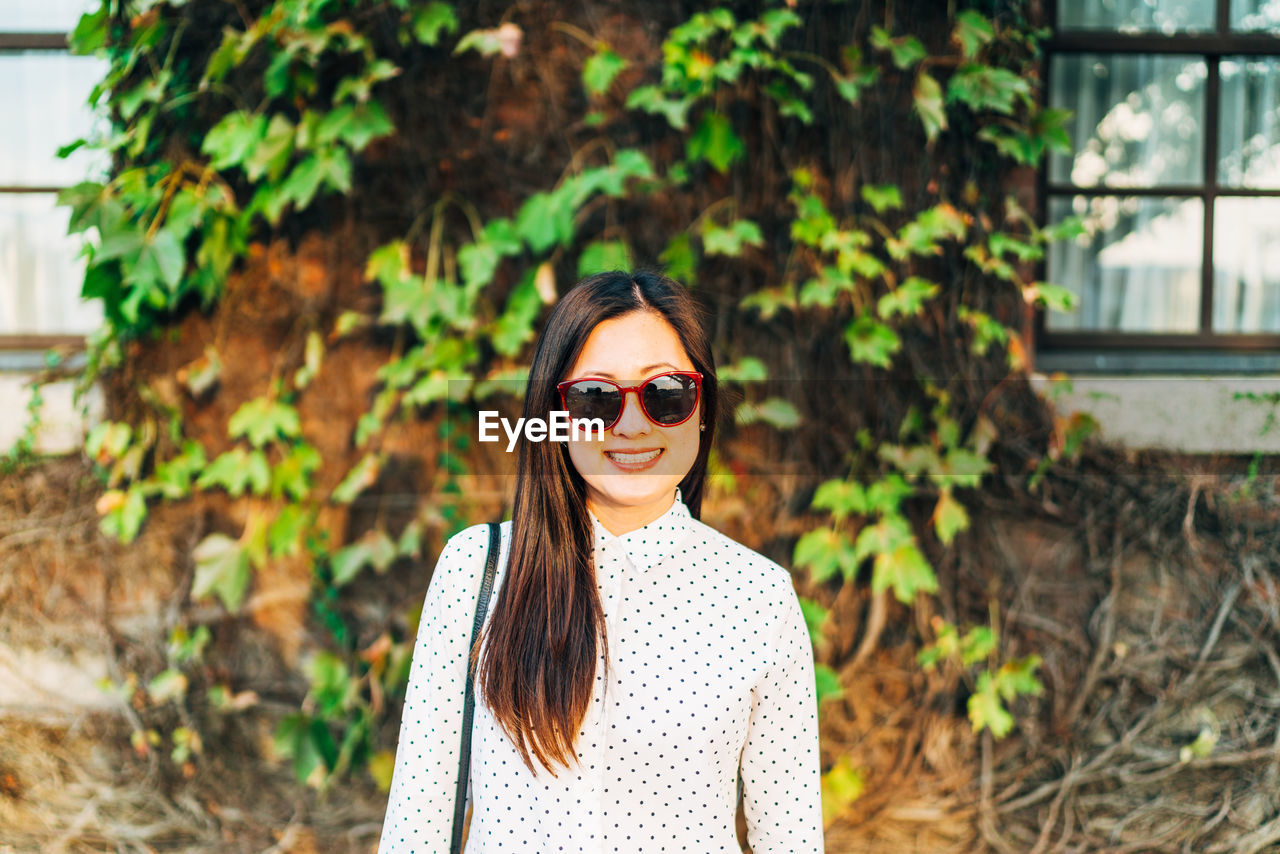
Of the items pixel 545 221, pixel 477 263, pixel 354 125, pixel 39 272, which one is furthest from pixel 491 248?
pixel 39 272

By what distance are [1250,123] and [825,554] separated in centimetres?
220

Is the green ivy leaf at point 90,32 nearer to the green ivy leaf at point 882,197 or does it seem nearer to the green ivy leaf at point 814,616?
the green ivy leaf at point 882,197

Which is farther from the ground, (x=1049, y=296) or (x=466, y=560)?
(x=1049, y=296)

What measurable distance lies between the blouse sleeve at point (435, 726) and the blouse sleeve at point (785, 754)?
427mm

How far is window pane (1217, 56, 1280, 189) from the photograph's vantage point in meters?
2.93

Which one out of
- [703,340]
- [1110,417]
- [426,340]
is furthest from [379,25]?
[1110,417]

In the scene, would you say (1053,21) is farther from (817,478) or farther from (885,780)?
(885,780)

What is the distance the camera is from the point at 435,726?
1.15 metres

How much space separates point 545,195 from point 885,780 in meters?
2.07

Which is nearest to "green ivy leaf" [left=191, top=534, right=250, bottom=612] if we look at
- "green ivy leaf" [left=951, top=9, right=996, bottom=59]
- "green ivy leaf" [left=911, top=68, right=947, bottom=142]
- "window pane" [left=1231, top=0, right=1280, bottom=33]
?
"green ivy leaf" [left=911, top=68, right=947, bottom=142]

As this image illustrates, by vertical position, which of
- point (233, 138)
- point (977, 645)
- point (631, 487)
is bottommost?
point (977, 645)

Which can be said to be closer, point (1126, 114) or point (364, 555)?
point (364, 555)

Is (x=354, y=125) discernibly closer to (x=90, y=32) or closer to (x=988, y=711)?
(x=90, y=32)

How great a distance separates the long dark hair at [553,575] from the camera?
3.70 ft
